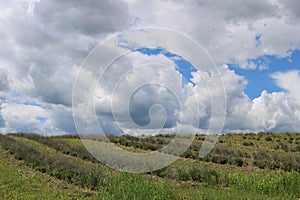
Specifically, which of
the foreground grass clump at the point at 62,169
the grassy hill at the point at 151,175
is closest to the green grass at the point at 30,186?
the grassy hill at the point at 151,175

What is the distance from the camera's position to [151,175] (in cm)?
1659

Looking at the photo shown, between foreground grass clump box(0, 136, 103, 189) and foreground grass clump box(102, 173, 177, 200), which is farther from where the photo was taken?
foreground grass clump box(0, 136, 103, 189)

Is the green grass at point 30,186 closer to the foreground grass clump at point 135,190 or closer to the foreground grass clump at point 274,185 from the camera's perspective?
the foreground grass clump at point 135,190

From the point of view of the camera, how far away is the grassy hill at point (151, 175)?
41.4 feet

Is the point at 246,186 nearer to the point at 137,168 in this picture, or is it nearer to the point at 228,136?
the point at 137,168

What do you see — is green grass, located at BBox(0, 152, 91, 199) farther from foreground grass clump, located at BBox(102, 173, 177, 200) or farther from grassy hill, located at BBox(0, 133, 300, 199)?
foreground grass clump, located at BBox(102, 173, 177, 200)

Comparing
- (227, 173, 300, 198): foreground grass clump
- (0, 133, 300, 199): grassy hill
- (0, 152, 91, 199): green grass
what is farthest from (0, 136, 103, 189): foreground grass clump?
(227, 173, 300, 198): foreground grass clump

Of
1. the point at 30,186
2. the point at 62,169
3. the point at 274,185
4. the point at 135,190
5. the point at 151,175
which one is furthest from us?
the point at 62,169

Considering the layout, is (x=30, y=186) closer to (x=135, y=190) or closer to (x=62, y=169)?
(x=62, y=169)

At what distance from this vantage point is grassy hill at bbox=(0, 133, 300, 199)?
12.6 m

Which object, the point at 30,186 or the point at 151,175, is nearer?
the point at 30,186

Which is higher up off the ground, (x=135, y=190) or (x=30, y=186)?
(x=135, y=190)

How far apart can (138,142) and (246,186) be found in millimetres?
12954

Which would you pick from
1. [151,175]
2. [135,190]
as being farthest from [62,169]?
[135,190]
